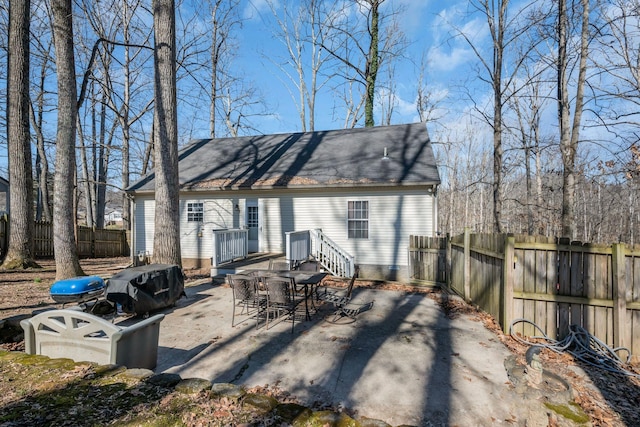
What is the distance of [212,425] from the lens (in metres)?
2.41

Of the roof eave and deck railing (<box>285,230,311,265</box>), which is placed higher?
the roof eave

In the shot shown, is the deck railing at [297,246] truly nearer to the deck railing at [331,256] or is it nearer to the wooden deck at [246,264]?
the deck railing at [331,256]

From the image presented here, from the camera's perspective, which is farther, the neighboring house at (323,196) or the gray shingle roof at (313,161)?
the gray shingle roof at (313,161)

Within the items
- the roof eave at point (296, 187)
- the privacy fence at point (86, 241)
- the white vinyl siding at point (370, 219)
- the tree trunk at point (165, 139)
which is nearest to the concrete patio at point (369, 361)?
the tree trunk at point (165, 139)

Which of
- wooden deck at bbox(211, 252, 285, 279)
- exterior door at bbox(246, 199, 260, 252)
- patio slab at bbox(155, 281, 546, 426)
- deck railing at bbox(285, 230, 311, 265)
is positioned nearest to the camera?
patio slab at bbox(155, 281, 546, 426)

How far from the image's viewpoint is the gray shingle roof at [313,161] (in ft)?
38.1

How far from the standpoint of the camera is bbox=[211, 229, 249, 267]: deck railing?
9.49 m

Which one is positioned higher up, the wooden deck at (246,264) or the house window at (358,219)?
the house window at (358,219)

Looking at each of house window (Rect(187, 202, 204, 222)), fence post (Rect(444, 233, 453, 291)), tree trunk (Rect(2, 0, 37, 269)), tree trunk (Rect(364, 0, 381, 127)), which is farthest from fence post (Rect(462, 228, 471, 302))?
tree trunk (Rect(2, 0, 37, 269))

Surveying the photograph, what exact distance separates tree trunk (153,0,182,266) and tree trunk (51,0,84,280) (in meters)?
2.01

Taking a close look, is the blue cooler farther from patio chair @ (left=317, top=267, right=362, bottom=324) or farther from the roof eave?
the roof eave

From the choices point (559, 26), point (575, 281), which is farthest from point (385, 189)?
point (559, 26)

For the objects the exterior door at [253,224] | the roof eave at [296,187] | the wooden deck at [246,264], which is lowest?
the wooden deck at [246,264]

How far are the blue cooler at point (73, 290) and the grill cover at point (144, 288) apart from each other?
240 millimetres
